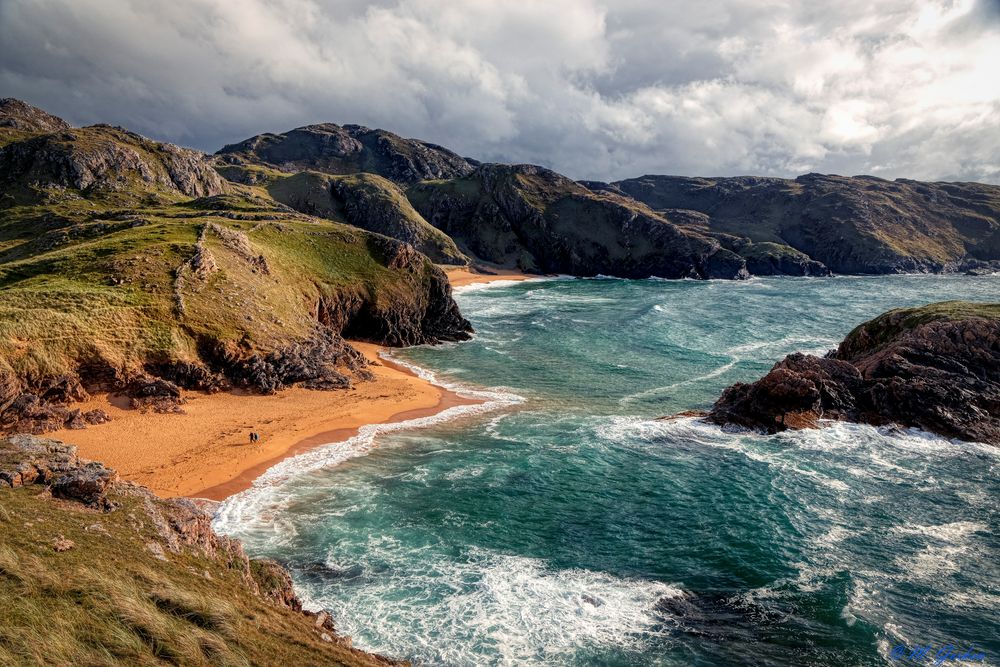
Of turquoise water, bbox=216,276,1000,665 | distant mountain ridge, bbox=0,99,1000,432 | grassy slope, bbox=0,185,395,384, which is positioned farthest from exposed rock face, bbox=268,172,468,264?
turquoise water, bbox=216,276,1000,665

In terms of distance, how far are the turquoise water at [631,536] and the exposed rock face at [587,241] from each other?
136595 millimetres

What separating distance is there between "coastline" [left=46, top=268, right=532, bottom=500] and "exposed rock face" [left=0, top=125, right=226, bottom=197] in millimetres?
91024

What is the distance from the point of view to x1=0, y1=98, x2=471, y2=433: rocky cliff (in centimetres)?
3438

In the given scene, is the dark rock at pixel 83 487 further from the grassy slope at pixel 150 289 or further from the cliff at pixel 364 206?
the cliff at pixel 364 206

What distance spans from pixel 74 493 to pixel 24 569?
17.2 ft

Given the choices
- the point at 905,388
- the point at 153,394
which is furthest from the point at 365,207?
the point at 905,388

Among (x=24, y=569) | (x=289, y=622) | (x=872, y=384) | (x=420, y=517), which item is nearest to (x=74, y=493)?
(x=24, y=569)

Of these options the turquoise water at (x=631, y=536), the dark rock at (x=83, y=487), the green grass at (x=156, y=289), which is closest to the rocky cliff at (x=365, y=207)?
the green grass at (x=156, y=289)

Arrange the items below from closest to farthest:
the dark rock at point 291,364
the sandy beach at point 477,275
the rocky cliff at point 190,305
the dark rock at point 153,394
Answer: the rocky cliff at point 190,305, the dark rock at point 153,394, the dark rock at point 291,364, the sandy beach at point 477,275

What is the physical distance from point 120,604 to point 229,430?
24320mm

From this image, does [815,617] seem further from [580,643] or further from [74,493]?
[74,493]

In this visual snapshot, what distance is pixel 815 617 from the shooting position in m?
20.0

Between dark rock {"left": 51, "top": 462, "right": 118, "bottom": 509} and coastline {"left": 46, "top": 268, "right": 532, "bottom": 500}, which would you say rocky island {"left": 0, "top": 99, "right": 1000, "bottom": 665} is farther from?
coastline {"left": 46, "top": 268, "right": 532, "bottom": 500}

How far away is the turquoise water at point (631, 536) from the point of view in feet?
62.2
